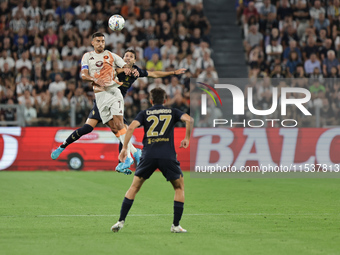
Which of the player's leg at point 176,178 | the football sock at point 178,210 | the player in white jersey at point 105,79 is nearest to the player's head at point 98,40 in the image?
the player in white jersey at point 105,79

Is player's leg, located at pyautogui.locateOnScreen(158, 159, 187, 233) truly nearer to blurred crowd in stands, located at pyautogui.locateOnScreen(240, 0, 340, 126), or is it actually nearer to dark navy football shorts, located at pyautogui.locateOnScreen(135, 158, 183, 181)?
dark navy football shorts, located at pyautogui.locateOnScreen(135, 158, 183, 181)

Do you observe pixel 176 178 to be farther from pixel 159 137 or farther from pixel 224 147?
pixel 224 147

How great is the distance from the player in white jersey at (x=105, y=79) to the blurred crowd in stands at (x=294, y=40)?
32.9 ft

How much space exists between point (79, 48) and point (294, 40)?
324 inches

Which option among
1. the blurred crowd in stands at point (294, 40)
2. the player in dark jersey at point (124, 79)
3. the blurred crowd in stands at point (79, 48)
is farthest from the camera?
the blurred crowd in stands at point (294, 40)

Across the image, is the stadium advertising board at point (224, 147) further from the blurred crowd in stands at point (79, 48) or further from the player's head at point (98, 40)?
the player's head at point (98, 40)

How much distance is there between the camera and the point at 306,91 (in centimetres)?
2194

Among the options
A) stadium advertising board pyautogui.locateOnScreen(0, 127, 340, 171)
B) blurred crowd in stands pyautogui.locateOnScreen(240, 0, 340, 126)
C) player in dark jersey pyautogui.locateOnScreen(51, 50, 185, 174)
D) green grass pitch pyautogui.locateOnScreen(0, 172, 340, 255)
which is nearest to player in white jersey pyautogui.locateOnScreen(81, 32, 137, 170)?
player in dark jersey pyautogui.locateOnScreen(51, 50, 185, 174)

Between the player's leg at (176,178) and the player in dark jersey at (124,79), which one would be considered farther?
the player in dark jersey at (124,79)

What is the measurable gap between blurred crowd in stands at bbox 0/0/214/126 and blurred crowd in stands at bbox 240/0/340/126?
1831 millimetres

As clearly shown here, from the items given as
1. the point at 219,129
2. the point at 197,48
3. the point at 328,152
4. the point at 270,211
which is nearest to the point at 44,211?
the point at 270,211

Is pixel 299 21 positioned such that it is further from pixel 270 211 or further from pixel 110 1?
pixel 270 211

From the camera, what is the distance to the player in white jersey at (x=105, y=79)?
41.6ft

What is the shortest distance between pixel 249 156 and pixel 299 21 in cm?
813
